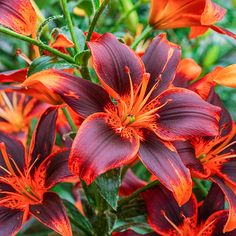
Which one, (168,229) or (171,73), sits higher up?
(171,73)

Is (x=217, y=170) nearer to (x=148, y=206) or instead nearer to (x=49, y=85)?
(x=148, y=206)

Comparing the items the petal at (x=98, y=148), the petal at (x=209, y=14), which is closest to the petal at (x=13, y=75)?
the petal at (x=98, y=148)

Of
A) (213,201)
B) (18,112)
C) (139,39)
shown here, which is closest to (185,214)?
(213,201)

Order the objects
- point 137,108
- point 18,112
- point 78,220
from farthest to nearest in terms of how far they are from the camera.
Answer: point 18,112
point 78,220
point 137,108

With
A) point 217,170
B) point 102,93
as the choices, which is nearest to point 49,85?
point 102,93

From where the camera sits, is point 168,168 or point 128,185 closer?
point 168,168

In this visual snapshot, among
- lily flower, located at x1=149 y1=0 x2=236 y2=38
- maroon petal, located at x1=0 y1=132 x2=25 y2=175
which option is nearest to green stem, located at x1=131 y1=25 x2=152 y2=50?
lily flower, located at x1=149 y1=0 x2=236 y2=38

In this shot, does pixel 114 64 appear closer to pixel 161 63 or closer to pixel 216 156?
pixel 161 63
